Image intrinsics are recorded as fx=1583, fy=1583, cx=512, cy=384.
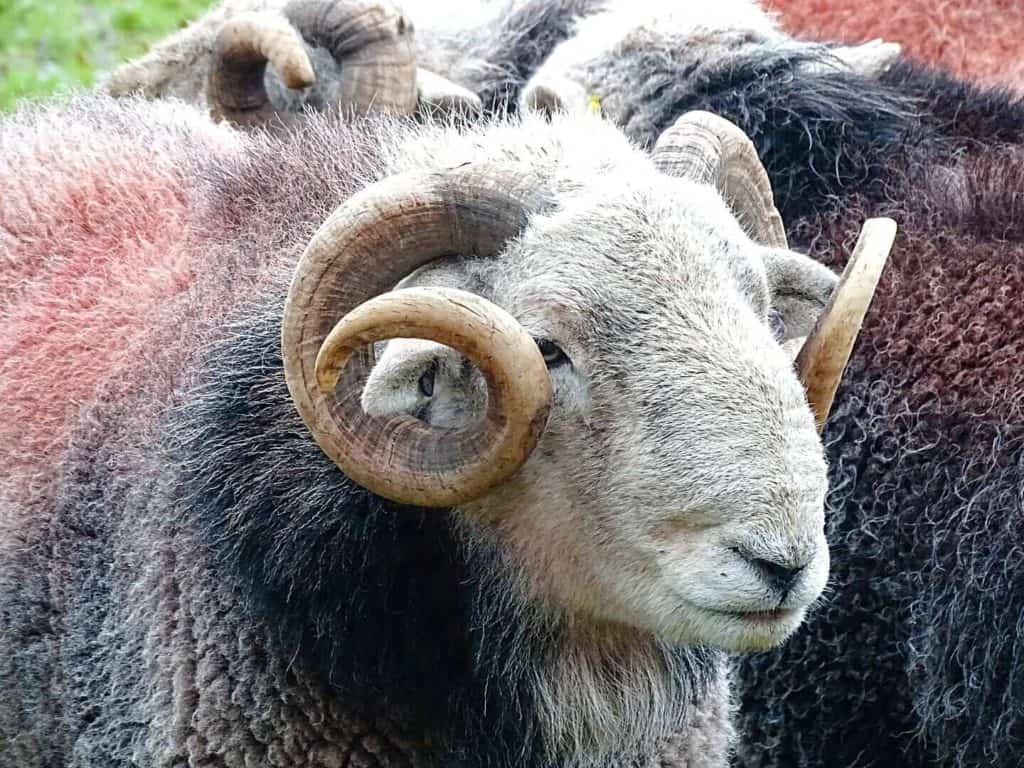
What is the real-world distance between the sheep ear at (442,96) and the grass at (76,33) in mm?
3946

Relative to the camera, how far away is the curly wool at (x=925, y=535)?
503 centimetres

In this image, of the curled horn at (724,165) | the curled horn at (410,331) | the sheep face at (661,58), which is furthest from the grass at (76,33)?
the curled horn at (410,331)

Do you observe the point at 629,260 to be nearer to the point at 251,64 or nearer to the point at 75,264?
the point at 75,264

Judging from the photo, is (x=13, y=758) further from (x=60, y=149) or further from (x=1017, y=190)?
(x=1017, y=190)

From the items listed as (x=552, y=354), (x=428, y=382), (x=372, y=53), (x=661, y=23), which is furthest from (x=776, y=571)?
(x=372, y=53)

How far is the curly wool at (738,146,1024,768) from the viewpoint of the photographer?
5027 millimetres

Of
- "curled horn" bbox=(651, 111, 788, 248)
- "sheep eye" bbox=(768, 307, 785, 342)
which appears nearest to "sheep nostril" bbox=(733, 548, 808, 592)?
"sheep eye" bbox=(768, 307, 785, 342)

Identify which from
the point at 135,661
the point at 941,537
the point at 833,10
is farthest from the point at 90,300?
the point at 833,10

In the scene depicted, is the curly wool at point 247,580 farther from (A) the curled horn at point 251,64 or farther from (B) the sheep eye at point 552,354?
(A) the curled horn at point 251,64

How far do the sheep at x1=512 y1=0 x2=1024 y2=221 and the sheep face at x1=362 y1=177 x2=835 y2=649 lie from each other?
2.42 meters

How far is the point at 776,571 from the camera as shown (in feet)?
11.5

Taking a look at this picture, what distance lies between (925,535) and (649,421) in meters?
1.99

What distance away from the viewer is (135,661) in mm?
4375

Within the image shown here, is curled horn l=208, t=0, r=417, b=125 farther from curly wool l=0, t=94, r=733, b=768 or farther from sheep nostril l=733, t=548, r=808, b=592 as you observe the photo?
sheep nostril l=733, t=548, r=808, b=592
